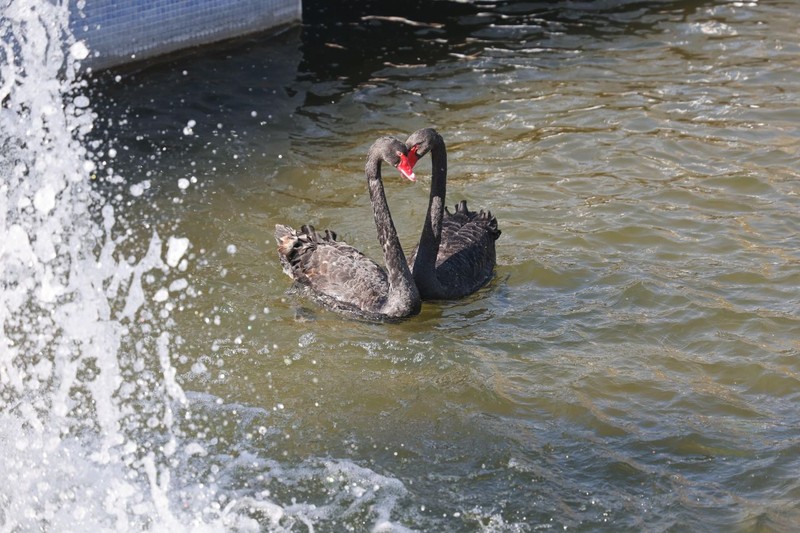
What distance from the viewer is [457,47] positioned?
11023 mm

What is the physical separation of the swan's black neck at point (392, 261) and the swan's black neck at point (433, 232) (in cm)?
17

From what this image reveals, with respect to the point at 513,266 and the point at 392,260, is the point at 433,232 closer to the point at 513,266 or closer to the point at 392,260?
the point at 392,260

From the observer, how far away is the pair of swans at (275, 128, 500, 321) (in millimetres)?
6238

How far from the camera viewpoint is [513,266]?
23.0 ft

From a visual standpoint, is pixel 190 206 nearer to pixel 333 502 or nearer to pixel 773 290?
pixel 333 502

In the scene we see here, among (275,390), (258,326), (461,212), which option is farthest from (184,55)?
(275,390)

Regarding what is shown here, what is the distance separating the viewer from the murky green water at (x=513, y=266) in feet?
16.0

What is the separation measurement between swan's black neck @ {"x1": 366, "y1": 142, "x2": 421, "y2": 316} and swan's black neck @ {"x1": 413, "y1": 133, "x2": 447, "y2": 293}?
0.17 m

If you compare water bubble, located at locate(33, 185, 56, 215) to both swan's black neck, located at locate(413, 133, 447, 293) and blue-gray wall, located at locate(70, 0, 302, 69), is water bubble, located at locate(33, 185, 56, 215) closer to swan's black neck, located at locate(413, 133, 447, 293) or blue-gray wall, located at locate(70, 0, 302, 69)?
blue-gray wall, located at locate(70, 0, 302, 69)

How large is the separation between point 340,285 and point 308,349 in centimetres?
57

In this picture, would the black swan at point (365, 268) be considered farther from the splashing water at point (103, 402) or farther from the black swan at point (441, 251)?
the splashing water at point (103, 402)

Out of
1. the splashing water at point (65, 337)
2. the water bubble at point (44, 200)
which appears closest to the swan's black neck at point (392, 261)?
the splashing water at point (65, 337)

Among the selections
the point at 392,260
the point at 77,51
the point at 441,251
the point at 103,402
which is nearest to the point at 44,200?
the point at 77,51

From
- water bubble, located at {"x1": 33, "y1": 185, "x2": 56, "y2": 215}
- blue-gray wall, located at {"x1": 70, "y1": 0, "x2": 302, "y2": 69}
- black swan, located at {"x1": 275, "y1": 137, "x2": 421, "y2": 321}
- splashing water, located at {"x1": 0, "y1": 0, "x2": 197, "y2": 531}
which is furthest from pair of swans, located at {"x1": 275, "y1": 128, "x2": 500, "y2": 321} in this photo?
blue-gray wall, located at {"x1": 70, "y1": 0, "x2": 302, "y2": 69}
